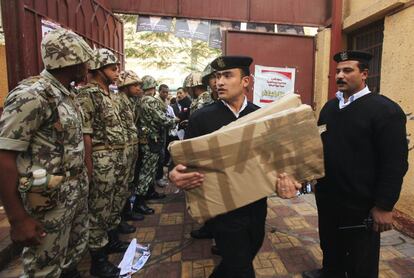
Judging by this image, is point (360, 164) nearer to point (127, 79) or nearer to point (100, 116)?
point (100, 116)

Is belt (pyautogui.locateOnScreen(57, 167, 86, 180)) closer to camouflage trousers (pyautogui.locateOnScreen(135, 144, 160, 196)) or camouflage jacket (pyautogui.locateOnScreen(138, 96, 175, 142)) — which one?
camouflage trousers (pyautogui.locateOnScreen(135, 144, 160, 196))

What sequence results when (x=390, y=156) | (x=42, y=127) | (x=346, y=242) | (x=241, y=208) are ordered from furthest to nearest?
(x=346, y=242), (x=390, y=156), (x=241, y=208), (x=42, y=127)

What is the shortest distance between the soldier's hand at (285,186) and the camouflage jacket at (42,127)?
1340 millimetres

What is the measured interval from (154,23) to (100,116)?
3388 mm

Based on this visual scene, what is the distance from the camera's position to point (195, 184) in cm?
166

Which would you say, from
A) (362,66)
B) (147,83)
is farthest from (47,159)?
(147,83)

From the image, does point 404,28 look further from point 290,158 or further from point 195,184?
point 195,184

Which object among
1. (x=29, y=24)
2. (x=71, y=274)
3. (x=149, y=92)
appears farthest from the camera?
(x=149, y=92)

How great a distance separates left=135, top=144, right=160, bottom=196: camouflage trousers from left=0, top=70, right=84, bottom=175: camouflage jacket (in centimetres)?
250

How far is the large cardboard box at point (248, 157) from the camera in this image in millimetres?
1610

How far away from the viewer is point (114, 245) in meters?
3.30

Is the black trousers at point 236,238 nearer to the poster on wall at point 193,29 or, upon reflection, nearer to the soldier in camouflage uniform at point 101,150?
the soldier in camouflage uniform at point 101,150

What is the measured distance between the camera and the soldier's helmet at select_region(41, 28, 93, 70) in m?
2.00

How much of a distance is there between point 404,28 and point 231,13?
2.87 m
